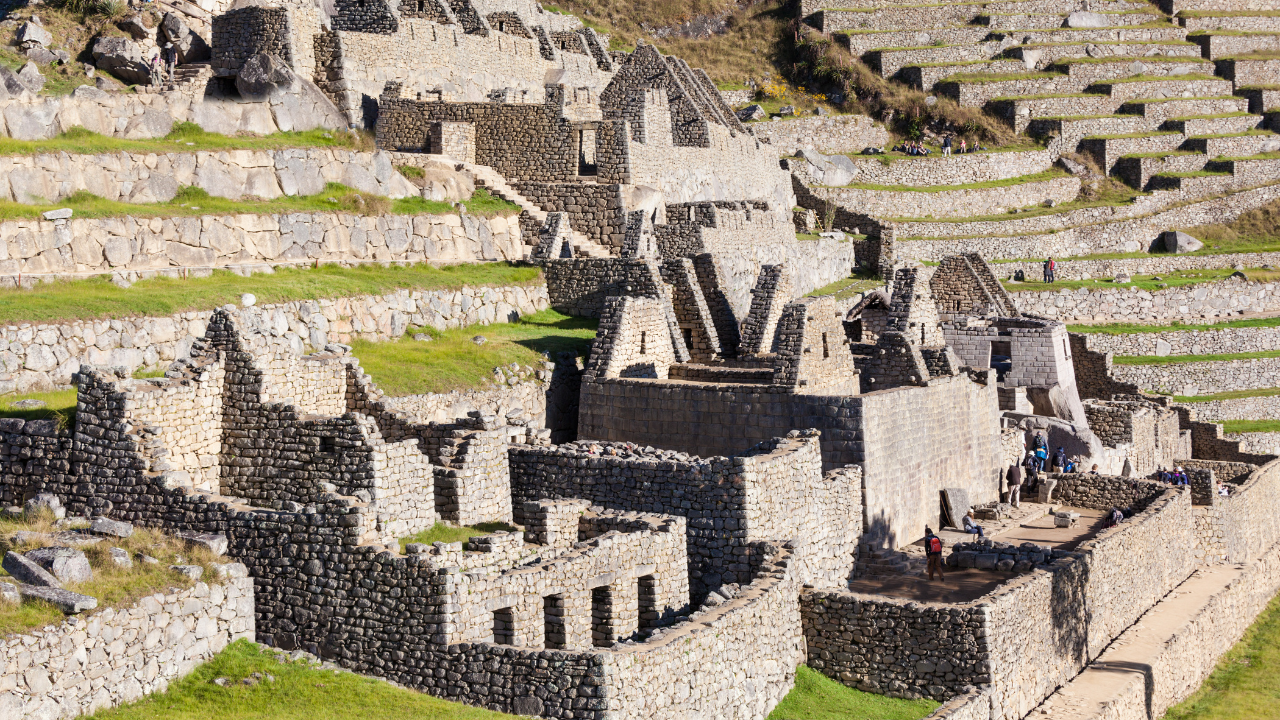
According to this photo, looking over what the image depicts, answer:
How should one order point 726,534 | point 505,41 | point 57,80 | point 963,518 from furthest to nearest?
point 505,41 < point 57,80 < point 963,518 < point 726,534

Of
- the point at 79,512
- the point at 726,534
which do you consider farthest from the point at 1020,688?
the point at 79,512

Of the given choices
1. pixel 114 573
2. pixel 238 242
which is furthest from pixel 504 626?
pixel 238 242

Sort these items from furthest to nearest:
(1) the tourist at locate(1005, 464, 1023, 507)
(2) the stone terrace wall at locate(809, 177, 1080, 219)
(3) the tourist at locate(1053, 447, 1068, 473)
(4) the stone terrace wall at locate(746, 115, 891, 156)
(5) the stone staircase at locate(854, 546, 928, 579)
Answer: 1. (4) the stone terrace wall at locate(746, 115, 891, 156)
2. (2) the stone terrace wall at locate(809, 177, 1080, 219)
3. (3) the tourist at locate(1053, 447, 1068, 473)
4. (1) the tourist at locate(1005, 464, 1023, 507)
5. (5) the stone staircase at locate(854, 546, 928, 579)

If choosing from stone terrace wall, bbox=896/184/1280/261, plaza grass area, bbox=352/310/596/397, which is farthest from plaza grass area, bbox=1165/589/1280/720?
stone terrace wall, bbox=896/184/1280/261

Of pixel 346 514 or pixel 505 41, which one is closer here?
pixel 346 514

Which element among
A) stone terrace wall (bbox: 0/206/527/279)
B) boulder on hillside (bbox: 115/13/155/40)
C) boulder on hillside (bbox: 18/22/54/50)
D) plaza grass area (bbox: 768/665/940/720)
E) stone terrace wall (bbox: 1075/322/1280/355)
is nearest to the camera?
plaza grass area (bbox: 768/665/940/720)

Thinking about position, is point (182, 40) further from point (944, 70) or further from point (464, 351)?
point (944, 70)

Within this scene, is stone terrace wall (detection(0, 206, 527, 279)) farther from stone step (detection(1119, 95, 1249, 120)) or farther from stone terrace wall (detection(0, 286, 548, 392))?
stone step (detection(1119, 95, 1249, 120))

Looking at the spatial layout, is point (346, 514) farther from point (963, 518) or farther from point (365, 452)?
point (963, 518)
